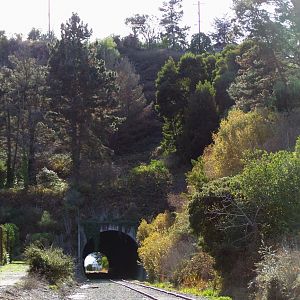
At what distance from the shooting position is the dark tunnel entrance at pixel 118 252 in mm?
51812

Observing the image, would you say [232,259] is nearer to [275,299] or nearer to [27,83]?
[275,299]

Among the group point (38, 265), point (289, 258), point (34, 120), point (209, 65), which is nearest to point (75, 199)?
point (34, 120)

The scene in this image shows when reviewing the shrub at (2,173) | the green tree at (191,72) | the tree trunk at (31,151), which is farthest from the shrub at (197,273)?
the green tree at (191,72)

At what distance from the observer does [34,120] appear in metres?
50.1

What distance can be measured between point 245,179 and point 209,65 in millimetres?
41905

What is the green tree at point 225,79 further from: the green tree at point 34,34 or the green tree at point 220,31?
the green tree at point 34,34

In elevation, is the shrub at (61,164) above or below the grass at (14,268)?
above

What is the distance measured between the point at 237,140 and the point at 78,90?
60.7ft

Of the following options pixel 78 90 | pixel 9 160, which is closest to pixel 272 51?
pixel 78 90

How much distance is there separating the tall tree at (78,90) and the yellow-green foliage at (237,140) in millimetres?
15026

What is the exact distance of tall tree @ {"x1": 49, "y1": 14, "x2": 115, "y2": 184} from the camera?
48812 millimetres

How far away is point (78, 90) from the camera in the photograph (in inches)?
1959

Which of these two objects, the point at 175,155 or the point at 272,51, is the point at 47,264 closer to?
the point at 272,51

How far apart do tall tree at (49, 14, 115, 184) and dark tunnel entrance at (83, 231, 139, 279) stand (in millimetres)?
6643
